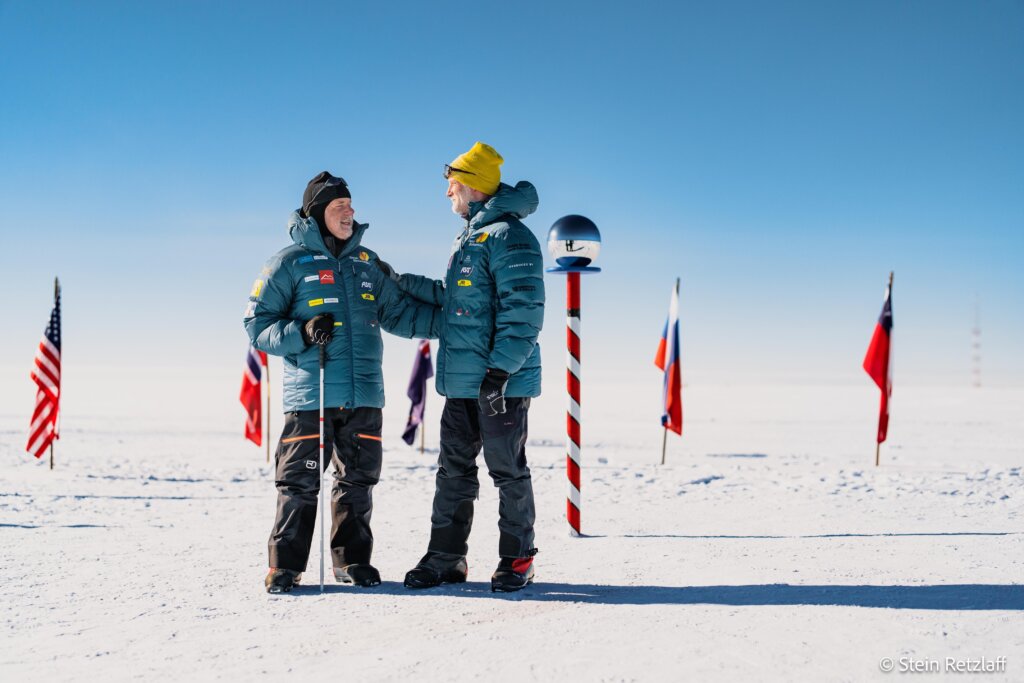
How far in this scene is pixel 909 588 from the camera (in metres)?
4.26

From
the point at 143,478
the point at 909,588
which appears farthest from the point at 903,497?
the point at 143,478

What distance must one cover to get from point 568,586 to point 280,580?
1600 mm

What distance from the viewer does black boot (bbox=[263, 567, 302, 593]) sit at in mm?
4188

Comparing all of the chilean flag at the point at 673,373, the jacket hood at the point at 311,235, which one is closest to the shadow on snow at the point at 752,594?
the jacket hood at the point at 311,235

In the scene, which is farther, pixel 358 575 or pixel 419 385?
pixel 419 385

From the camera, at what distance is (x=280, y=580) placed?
4199 millimetres

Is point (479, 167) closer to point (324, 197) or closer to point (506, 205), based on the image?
point (506, 205)

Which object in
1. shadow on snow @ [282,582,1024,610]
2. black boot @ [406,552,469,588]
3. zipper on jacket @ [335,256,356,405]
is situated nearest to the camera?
shadow on snow @ [282,582,1024,610]

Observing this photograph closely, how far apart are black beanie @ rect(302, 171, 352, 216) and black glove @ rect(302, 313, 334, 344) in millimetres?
711

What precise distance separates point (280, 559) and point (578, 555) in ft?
6.63

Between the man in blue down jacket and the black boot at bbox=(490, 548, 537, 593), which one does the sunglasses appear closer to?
the man in blue down jacket

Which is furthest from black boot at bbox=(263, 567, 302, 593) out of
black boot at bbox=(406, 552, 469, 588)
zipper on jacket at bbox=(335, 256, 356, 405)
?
zipper on jacket at bbox=(335, 256, 356, 405)

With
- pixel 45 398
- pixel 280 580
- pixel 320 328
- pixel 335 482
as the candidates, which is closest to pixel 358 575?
pixel 280 580

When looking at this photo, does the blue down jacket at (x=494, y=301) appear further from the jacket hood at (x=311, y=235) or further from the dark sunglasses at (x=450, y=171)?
the jacket hood at (x=311, y=235)
